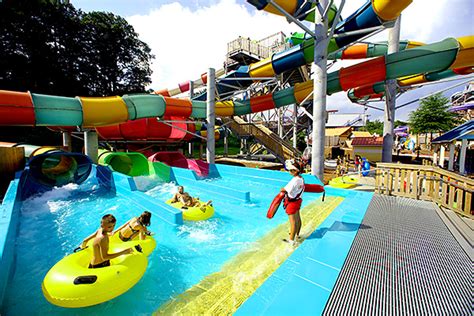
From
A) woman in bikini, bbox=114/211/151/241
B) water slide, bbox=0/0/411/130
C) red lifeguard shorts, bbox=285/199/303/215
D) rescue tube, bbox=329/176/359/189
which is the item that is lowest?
woman in bikini, bbox=114/211/151/241

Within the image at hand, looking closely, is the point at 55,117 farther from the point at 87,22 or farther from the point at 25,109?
the point at 87,22

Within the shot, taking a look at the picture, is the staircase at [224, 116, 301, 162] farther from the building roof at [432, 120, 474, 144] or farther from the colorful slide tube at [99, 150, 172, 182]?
the building roof at [432, 120, 474, 144]

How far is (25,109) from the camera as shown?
5.96 metres

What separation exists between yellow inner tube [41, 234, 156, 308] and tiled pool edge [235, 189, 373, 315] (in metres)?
1.68

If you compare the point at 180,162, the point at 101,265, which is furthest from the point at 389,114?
the point at 101,265

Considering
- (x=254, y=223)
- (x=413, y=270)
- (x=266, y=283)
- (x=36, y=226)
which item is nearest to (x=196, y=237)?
(x=254, y=223)

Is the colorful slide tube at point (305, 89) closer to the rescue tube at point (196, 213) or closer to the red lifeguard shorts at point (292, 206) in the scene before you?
the rescue tube at point (196, 213)

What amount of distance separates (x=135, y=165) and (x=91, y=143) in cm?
214

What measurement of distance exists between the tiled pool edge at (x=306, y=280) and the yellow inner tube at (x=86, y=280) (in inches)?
66.3

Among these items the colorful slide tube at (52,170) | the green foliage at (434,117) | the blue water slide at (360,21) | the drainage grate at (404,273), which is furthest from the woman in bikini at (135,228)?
the green foliage at (434,117)

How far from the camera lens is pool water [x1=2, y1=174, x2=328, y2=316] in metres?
2.74

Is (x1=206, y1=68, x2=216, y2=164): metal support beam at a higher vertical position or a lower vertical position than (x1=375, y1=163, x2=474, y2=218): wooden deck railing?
higher

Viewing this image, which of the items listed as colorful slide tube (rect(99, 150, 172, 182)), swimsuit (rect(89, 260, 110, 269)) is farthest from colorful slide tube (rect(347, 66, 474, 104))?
swimsuit (rect(89, 260, 110, 269))

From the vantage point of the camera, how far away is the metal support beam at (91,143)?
9.58 meters
